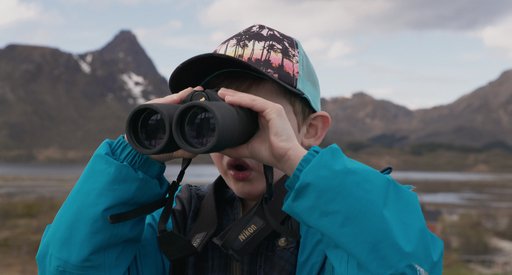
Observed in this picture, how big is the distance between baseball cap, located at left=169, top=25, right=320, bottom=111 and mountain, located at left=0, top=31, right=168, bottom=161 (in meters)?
123

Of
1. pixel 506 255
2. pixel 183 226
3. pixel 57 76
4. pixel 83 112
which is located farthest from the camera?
pixel 57 76

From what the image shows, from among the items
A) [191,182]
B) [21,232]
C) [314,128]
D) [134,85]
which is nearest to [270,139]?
[314,128]

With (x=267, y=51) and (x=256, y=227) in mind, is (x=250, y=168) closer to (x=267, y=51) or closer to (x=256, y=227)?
(x=256, y=227)

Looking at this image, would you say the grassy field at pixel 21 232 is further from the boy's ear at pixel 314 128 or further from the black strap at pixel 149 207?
the boy's ear at pixel 314 128

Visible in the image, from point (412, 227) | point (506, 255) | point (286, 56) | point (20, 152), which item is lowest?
point (20, 152)

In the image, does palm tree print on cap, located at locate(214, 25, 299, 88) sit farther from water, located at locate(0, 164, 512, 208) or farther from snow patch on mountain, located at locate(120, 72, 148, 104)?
snow patch on mountain, located at locate(120, 72, 148, 104)

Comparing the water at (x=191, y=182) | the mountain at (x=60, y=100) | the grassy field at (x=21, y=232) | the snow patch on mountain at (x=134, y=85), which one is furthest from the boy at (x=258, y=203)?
the snow patch on mountain at (x=134, y=85)

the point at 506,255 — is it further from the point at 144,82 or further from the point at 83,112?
the point at 144,82

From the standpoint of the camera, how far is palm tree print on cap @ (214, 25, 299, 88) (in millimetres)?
1479

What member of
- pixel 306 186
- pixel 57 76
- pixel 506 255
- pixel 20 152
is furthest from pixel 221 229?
pixel 57 76

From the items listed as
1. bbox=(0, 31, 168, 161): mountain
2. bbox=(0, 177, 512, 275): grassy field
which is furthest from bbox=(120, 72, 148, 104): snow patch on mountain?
bbox=(0, 177, 512, 275): grassy field

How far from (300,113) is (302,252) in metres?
0.43

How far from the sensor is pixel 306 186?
4.16ft

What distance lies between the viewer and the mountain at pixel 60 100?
425 feet
